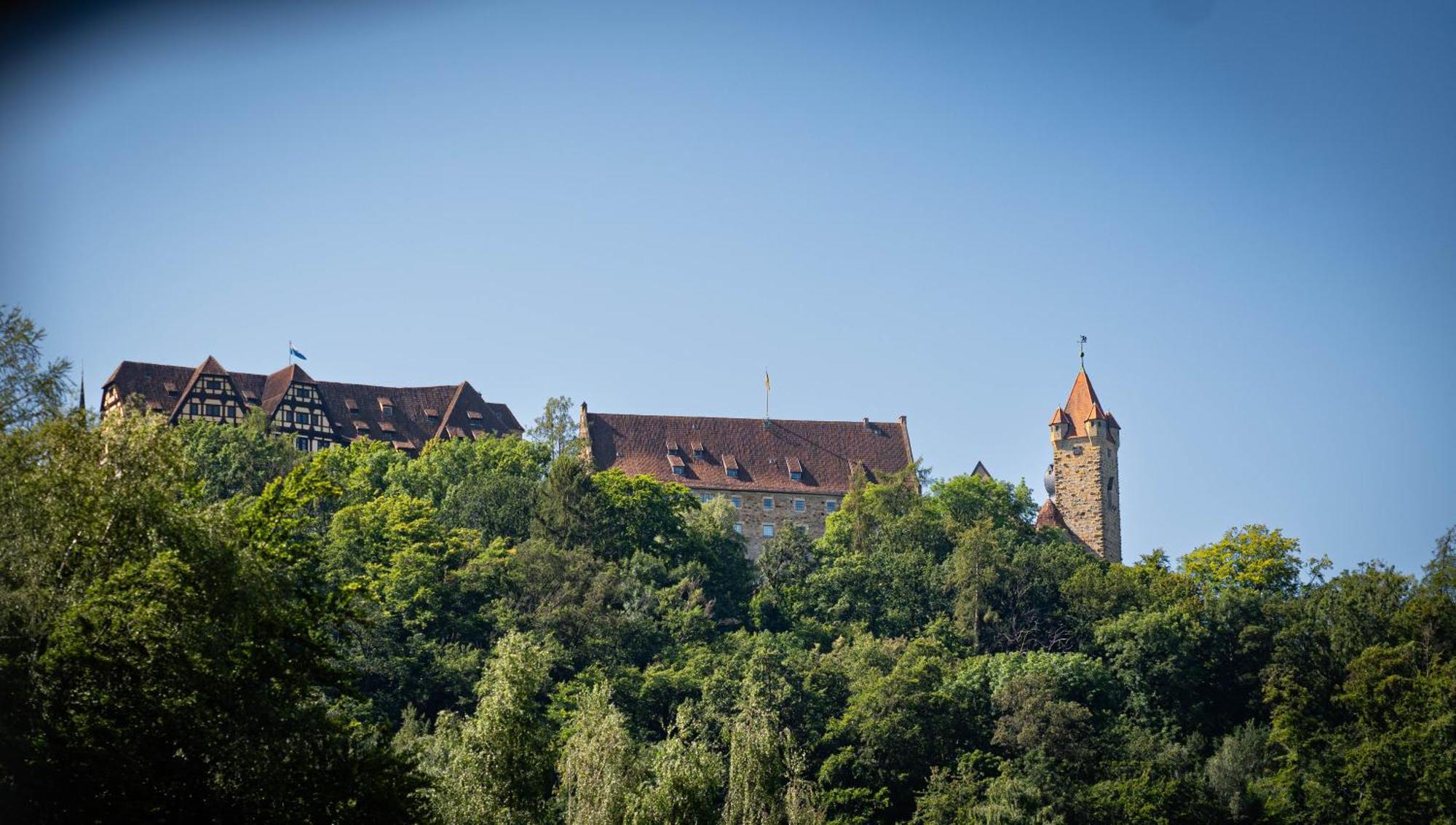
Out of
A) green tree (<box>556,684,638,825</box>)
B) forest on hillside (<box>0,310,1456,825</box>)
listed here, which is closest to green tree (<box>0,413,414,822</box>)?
forest on hillside (<box>0,310,1456,825</box>)

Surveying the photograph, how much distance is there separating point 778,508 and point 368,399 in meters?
20.4

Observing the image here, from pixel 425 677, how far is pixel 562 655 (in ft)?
14.2

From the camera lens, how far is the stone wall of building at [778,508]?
9062cm

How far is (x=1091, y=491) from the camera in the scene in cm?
8419

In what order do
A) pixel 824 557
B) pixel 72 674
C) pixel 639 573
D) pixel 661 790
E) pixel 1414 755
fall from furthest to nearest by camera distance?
pixel 824 557, pixel 639 573, pixel 1414 755, pixel 661 790, pixel 72 674

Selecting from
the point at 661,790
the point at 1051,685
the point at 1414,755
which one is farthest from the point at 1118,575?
the point at 661,790

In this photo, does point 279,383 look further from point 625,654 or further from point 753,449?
point 625,654

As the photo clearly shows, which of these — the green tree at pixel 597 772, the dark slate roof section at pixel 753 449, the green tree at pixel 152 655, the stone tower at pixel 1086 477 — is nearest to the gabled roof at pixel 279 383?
the dark slate roof section at pixel 753 449

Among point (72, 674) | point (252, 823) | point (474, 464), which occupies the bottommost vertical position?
point (252, 823)

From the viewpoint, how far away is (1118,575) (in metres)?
71.6

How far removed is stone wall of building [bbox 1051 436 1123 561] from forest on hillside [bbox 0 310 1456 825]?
2.55m

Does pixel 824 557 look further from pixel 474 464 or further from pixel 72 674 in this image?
pixel 72 674

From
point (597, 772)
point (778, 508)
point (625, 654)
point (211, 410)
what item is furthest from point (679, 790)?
point (211, 410)

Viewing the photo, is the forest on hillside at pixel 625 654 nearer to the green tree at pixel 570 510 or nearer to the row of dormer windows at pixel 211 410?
the green tree at pixel 570 510
